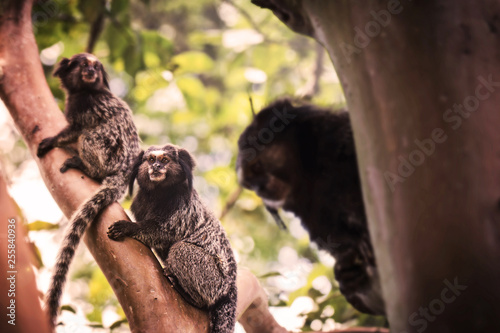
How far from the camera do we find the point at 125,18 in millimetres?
2186

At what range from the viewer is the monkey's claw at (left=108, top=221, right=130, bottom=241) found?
4.03 feet

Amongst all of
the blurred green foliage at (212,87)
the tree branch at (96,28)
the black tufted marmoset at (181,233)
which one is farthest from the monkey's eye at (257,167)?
the tree branch at (96,28)

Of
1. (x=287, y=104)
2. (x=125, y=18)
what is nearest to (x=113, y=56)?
(x=125, y=18)

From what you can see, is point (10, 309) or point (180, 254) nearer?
point (10, 309)

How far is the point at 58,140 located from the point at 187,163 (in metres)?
0.51

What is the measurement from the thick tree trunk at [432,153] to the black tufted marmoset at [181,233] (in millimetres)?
544

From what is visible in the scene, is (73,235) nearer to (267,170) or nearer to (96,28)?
(267,170)

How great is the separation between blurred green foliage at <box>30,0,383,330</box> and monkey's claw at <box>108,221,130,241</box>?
38cm

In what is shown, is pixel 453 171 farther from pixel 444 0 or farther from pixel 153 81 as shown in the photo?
pixel 153 81

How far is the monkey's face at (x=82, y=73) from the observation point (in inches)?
58.8

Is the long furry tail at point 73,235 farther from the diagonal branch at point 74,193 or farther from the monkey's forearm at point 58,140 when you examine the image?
the monkey's forearm at point 58,140

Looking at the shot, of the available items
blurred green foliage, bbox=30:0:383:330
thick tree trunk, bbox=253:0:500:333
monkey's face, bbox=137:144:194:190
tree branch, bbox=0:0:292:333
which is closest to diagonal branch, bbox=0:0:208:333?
tree branch, bbox=0:0:292:333

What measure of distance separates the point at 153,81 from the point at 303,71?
5.94ft

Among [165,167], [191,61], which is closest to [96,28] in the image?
[191,61]
